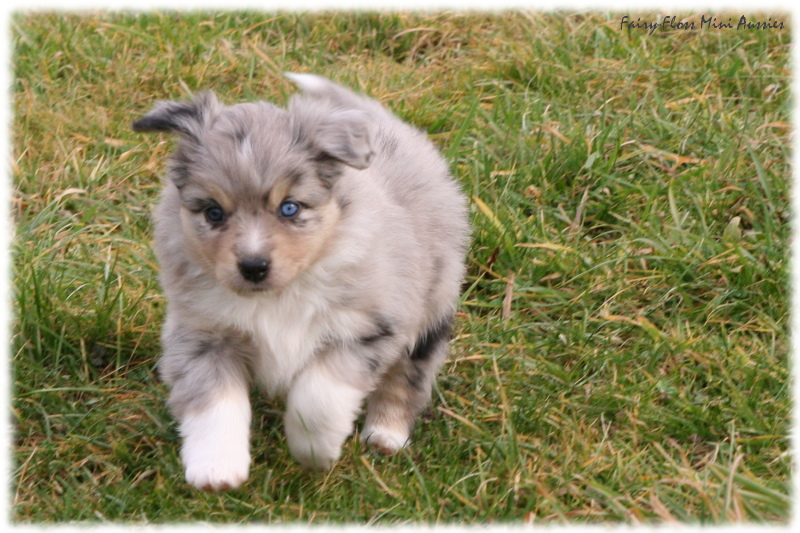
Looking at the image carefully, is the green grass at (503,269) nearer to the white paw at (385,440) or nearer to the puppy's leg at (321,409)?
the white paw at (385,440)

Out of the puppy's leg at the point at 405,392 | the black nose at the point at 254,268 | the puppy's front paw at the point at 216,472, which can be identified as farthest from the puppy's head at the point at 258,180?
the puppy's leg at the point at 405,392

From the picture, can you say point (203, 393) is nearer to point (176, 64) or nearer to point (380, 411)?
point (380, 411)

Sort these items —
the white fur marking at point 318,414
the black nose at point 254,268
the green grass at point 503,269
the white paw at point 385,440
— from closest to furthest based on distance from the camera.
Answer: the black nose at point 254,268, the white fur marking at point 318,414, the green grass at point 503,269, the white paw at point 385,440

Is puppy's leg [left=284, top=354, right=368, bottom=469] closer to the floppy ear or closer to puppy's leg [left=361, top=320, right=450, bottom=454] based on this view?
puppy's leg [left=361, top=320, right=450, bottom=454]

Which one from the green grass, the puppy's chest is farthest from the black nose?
the green grass

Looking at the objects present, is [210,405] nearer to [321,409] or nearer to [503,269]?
[321,409]

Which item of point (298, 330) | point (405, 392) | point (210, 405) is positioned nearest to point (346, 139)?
point (298, 330)
